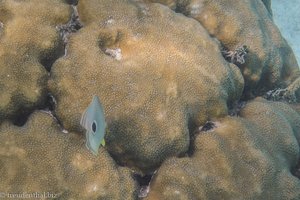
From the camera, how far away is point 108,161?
9.56 feet

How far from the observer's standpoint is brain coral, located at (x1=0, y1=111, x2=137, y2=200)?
8.84 feet

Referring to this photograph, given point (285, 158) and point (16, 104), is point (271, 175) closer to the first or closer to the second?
point (285, 158)

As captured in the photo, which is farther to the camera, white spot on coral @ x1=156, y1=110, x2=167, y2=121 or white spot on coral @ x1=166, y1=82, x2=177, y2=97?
white spot on coral @ x1=166, y1=82, x2=177, y2=97

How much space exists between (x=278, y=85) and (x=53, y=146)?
3556mm

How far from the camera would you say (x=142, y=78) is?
324 cm

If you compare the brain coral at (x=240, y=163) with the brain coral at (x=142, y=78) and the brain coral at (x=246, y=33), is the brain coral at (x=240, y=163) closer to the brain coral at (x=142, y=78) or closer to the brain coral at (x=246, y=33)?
the brain coral at (x=142, y=78)

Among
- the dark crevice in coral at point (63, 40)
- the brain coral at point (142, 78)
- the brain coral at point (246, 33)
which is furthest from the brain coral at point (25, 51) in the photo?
the brain coral at point (246, 33)

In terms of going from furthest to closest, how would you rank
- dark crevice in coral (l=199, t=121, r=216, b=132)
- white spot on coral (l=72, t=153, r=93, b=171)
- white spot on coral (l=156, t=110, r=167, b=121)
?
1. dark crevice in coral (l=199, t=121, r=216, b=132)
2. white spot on coral (l=156, t=110, r=167, b=121)
3. white spot on coral (l=72, t=153, r=93, b=171)

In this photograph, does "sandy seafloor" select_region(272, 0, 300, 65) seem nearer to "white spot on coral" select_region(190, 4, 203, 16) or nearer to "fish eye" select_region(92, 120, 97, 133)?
"white spot on coral" select_region(190, 4, 203, 16)

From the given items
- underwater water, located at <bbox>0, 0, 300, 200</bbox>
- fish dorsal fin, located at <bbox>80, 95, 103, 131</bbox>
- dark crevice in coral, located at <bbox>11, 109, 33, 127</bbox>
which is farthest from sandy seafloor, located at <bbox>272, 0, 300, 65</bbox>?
fish dorsal fin, located at <bbox>80, 95, 103, 131</bbox>

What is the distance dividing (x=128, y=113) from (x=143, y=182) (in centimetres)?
69

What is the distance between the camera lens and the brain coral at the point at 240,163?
3092 millimetres

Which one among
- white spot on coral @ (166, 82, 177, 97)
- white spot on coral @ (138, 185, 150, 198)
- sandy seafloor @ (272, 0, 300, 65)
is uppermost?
white spot on coral @ (166, 82, 177, 97)

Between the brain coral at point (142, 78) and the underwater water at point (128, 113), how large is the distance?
0.01 metres
